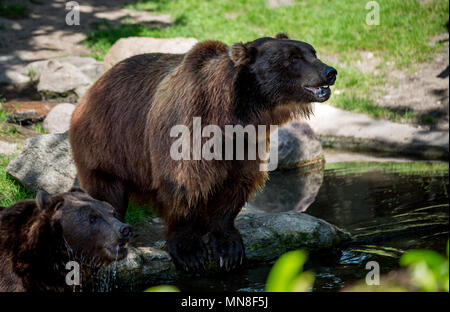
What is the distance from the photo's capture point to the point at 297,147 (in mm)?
10086

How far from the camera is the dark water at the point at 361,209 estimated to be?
17.7 feet

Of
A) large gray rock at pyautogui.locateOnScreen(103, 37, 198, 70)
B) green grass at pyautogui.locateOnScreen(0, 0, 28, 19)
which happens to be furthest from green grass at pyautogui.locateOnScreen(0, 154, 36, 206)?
green grass at pyautogui.locateOnScreen(0, 0, 28, 19)

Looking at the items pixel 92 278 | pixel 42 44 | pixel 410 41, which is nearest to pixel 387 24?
pixel 410 41

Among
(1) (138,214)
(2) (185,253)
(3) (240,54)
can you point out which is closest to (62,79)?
(1) (138,214)

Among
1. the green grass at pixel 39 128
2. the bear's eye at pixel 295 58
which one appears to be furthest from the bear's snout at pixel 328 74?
the green grass at pixel 39 128

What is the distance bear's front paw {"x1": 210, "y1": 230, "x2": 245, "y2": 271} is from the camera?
5.45m

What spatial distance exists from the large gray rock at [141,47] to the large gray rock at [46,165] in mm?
6096

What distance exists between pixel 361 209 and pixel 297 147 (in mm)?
2662

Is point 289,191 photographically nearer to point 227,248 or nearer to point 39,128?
point 227,248

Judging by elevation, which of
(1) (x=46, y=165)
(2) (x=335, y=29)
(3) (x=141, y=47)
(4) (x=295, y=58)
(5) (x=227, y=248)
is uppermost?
(4) (x=295, y=58)

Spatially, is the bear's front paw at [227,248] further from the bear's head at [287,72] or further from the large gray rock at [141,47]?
the large gray rock at [141,47]

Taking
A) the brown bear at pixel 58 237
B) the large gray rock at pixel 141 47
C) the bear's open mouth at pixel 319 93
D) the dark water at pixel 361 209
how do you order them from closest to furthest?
1. the brown bear at pixel 58 237
2. the bear's open mouth at pixel 319 93
3. the dark water at pixel 361 209
4. the large gray rock at pixel 141 47

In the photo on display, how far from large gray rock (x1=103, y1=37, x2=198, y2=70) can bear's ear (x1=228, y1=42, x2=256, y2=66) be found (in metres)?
8.37

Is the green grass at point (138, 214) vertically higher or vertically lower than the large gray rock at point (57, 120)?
lower
